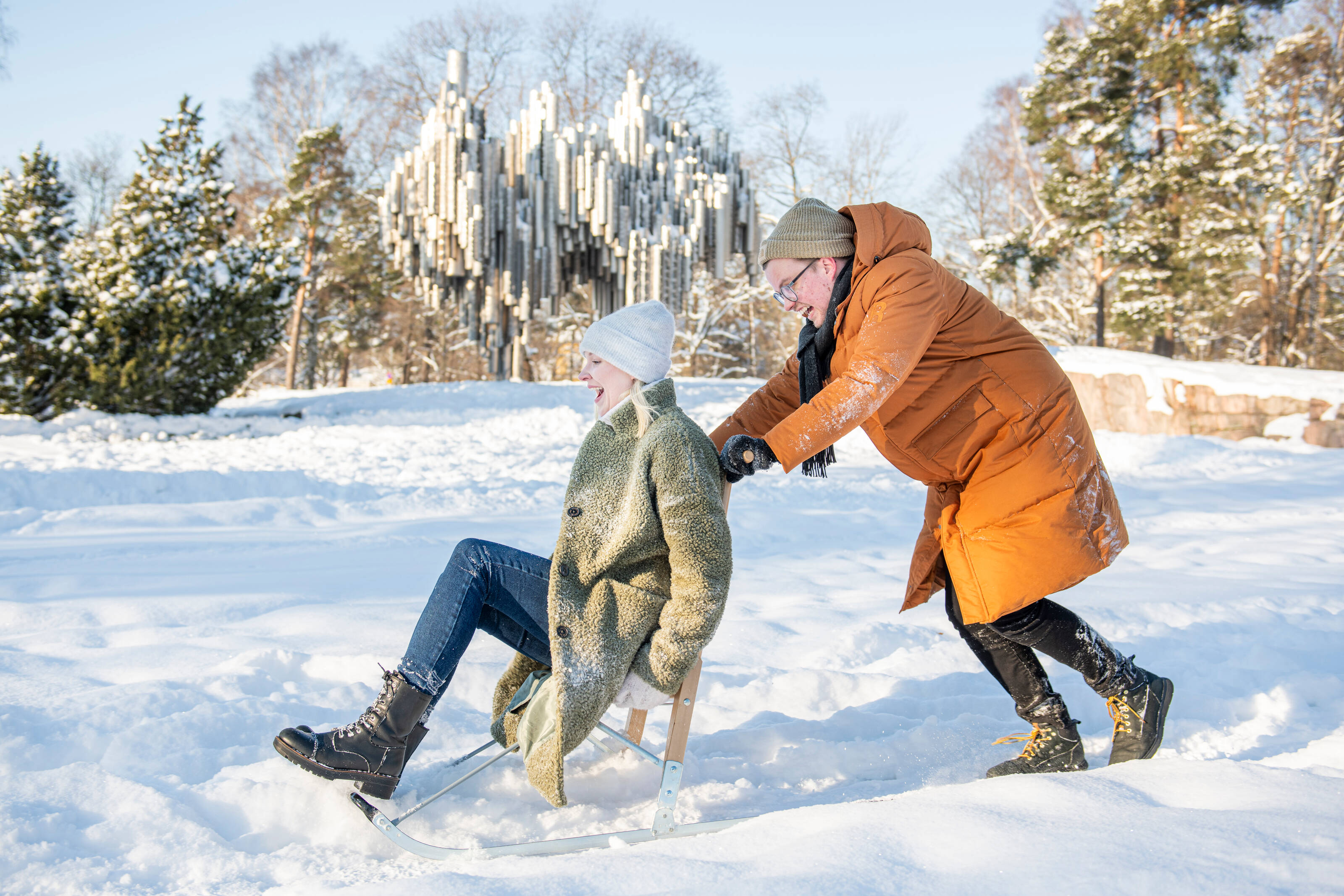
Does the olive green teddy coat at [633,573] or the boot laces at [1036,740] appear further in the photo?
the boot laces at [1036,740]

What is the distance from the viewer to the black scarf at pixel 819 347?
2.23m

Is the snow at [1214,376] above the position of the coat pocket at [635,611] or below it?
above

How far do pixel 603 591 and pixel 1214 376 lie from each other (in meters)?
10.5

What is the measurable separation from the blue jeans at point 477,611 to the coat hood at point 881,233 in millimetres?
1062

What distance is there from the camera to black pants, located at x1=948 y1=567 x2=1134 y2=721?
2.27m

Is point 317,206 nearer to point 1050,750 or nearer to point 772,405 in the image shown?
point 772,405

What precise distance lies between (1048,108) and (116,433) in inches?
687

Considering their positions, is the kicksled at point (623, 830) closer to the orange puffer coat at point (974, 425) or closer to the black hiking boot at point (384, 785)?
the black hiking boot at point (384, 785)

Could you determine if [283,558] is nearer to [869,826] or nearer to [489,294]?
[869,826]

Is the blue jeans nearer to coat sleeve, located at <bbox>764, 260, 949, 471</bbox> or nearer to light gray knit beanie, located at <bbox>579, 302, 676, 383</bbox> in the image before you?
light gray knit beanie, located at <bbox>579, 302, 676, 383</bbox>

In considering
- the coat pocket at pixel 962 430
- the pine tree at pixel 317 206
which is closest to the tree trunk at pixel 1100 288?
the coat pocket at pixel 962 430

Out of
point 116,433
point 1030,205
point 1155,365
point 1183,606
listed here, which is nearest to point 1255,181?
point 1155,365

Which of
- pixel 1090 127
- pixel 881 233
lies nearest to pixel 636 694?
pixel 881 233

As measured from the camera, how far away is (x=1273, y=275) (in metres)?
18.2
